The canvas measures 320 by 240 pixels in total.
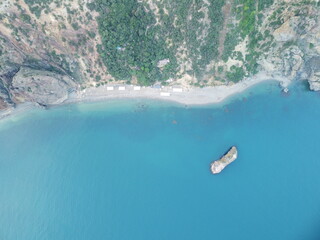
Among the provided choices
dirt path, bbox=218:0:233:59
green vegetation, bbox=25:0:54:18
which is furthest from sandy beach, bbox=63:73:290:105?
green vegetation, bbox=25:0:54:18

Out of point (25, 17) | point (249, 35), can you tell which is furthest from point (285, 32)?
point (25, 17)

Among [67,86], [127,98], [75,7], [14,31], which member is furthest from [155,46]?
[14,31]

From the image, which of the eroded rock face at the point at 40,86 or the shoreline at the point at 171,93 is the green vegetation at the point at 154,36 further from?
the eroded rock face at the point at 40,86

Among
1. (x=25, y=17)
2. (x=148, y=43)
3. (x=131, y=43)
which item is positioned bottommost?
(x=148, y=43)

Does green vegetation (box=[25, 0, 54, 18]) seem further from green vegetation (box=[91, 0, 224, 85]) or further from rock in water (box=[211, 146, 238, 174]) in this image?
rock in water (box=[211, 146, 238, 174])

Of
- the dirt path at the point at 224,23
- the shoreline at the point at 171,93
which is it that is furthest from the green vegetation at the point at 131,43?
the dirt path at the point at 224,23

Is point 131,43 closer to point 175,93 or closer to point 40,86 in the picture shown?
point 175,93
